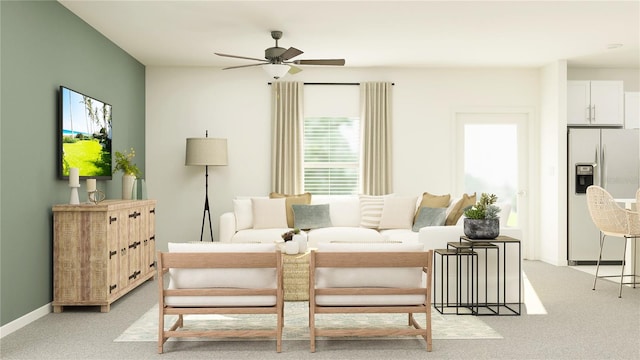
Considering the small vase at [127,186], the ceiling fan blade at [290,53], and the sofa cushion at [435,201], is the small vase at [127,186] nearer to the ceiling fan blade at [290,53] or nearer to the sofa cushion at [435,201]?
the ceiling fan blade at [290,53]

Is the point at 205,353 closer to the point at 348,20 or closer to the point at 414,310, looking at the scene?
the point at 414,310

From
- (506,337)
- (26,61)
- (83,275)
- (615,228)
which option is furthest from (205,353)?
(615,228)

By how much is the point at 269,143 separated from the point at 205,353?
458 centimetres

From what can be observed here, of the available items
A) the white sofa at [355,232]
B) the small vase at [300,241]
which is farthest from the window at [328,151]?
the small vase at [300,241]

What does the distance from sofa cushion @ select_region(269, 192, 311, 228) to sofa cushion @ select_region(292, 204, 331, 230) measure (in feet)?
0.40

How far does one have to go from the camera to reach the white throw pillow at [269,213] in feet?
22.8

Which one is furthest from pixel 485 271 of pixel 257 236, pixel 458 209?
pixel 257 236

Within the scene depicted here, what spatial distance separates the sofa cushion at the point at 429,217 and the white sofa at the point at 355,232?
0.08 metres

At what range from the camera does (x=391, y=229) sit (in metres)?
6.94

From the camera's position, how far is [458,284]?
493cm

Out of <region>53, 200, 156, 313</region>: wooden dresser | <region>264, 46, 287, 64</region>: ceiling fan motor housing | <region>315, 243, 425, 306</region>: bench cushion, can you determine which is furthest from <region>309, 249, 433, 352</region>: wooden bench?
<region>264, 46, 287, 64</region>: ceiling fan motor housing

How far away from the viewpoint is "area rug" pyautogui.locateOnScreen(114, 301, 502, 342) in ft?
13.4

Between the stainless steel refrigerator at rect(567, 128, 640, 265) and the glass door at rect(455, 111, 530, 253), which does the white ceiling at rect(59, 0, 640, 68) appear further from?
the stainless steel refrigerator at rect(567, 128, 640, 265)

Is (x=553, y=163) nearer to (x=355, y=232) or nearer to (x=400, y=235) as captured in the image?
(x=400, y=235)
